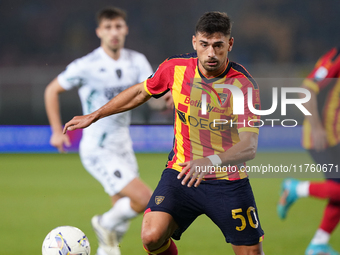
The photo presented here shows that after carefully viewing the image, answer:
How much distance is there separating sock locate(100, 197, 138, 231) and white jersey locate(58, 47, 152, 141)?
800 mm

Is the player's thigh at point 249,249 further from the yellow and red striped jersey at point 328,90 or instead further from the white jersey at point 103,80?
the white jersey at point 103,80

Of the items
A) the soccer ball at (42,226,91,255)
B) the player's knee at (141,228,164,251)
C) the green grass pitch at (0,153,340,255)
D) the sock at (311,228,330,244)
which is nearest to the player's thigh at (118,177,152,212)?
the green grass pitch at (0,153,340,255)

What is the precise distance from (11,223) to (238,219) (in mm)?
3475

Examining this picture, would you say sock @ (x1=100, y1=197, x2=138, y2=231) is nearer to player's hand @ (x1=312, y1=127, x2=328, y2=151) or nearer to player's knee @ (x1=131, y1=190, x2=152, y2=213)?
player's knee @ (x1=131, y1=190, x2=152, y2=213)

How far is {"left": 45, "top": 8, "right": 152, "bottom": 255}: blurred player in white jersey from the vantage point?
4426 millimetres

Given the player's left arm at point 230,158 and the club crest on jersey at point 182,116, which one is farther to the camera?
the club crest on jersey at point 182,116

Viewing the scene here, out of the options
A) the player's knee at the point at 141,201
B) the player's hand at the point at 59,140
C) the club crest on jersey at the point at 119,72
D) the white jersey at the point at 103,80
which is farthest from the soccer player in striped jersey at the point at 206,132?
the club crest on jersey at the point at 119,72

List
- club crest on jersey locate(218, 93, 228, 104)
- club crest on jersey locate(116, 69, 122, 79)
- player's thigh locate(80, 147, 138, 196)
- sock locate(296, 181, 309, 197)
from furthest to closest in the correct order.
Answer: club crest on jersey locate(116, 69, 122, 79) < player's thigh locate(80, 147, 138, 196) < sock locate(296, 181, 309, 197) < club crest on jersey locate(218, 93, 228, 104)

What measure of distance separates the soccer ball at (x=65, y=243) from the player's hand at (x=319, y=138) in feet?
6.97

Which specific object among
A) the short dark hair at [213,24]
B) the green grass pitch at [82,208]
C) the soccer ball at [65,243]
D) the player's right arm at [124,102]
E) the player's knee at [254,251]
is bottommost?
the green grass pitch at [82,208]

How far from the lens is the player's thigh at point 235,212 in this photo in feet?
9.88

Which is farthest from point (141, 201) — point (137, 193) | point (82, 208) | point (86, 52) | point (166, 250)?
point (86, 52)

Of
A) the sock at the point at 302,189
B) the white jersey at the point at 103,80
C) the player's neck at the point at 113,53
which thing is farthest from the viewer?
the player's neck at the point at 113,53

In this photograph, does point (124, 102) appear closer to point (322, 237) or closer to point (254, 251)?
point (254, 251)
